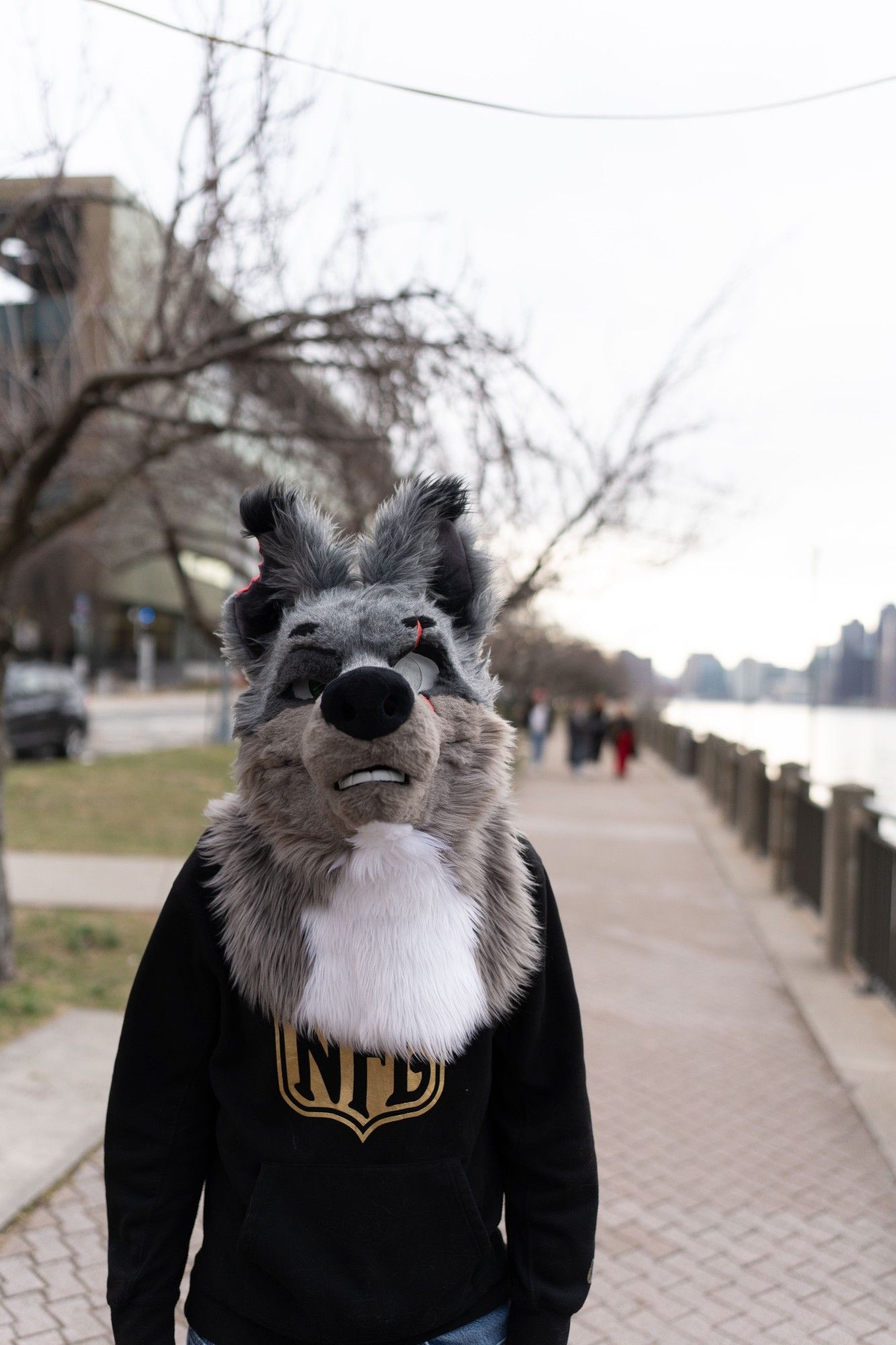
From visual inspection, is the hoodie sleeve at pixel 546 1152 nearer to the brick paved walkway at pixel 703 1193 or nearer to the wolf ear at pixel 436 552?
the wolf ear at pixel 436 552

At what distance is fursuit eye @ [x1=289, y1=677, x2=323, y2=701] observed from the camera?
60.3 inches

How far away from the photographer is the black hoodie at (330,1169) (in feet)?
5.09

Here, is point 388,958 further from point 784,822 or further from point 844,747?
point 844,747

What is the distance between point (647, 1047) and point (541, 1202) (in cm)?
409

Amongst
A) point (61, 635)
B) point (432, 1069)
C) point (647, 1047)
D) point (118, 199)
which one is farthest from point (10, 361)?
point (61, 635)

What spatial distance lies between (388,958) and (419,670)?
0.42 meters

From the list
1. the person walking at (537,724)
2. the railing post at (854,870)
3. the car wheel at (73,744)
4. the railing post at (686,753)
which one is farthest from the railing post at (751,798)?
the railing post at (686,753)

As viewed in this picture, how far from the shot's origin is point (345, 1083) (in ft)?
5.17

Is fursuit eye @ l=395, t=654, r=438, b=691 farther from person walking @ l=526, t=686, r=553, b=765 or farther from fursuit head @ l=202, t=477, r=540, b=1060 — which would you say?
person walking @ l=526, t=686, r=553, b=765

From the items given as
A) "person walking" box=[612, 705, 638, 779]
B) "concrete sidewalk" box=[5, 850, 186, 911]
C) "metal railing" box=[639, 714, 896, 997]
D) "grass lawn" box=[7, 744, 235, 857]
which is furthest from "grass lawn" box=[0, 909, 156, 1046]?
"person walking" box=[612, 705, 638, 779]

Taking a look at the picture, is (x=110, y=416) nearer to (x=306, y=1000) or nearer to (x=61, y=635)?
(x=306, y=1000)

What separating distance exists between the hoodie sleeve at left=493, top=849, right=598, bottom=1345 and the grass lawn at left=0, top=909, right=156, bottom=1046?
3.97m

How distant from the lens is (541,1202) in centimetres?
169

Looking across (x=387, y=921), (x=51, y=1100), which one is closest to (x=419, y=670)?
(x=387, y=921)
